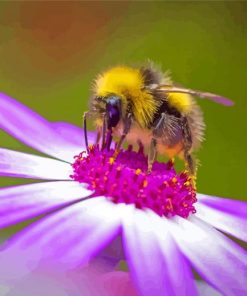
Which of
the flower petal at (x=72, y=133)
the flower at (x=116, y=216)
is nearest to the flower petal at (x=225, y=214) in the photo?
the flower at (x=116, y=216)

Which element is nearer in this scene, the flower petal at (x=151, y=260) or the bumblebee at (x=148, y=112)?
the flower petal at (x=151, y=260)

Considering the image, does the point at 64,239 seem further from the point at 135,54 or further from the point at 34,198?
the point at 135,54

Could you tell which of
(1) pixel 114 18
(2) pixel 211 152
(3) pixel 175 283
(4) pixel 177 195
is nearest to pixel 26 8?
(1) pixel 114 18

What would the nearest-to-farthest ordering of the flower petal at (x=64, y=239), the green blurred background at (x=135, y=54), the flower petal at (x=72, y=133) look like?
the flower petal at (x=64, y=239) < the flower petal at (x=72, y=133) < the green blurred background at (x=135, y=54)

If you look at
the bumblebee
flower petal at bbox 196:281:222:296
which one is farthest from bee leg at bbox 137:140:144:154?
flower petal at bbox 196:281:222:296

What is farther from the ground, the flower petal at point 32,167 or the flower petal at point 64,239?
the flower petal at point 32,167

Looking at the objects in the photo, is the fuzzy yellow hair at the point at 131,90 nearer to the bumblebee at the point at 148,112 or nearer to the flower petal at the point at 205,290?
the bumblebee at the point at 148,112

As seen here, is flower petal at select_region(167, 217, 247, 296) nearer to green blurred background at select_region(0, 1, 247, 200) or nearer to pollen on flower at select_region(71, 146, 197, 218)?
pollen on flower at select_region(71, 146, 197, 218)
